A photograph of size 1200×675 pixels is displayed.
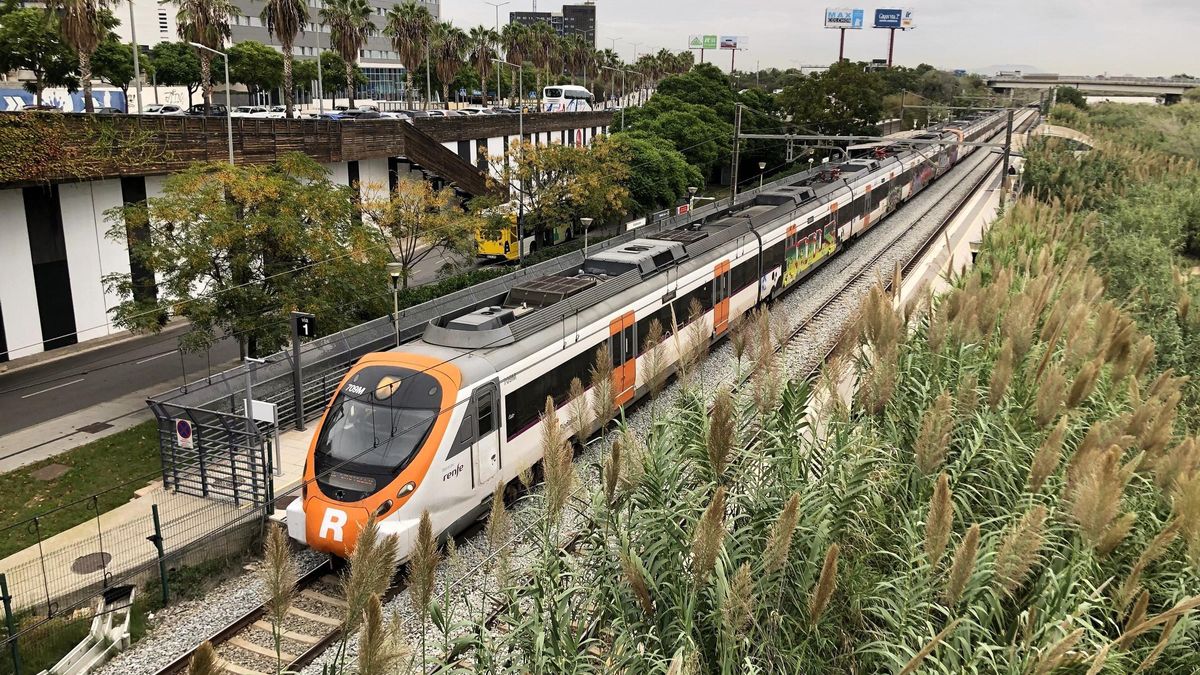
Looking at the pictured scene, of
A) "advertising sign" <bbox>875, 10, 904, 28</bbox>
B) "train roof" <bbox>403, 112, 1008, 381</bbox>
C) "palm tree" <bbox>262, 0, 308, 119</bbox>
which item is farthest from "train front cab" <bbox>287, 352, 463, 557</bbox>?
"advertising sign" <bbox>875, 10, 904, 28</bbox>

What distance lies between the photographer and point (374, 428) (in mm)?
11086

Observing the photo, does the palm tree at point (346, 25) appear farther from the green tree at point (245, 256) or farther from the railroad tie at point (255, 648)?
the railroad tie at point (255, 648)

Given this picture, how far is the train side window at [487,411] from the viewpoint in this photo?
11.6m

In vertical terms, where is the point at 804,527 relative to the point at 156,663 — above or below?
above

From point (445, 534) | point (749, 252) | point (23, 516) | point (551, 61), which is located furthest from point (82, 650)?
point (551, 61)

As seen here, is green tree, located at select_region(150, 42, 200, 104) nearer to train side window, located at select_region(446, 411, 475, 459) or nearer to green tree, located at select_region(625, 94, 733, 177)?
green tree, located at select_region(625, 94, 733, 177)

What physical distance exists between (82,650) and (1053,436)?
379 inches

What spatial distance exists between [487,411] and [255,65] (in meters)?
61.2

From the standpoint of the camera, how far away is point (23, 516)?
→ 13625 millimetres

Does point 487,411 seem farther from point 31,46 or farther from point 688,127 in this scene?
point 31,46

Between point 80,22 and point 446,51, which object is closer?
point 80,22

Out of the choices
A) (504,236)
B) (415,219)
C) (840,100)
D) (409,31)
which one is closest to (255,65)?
(409,31)

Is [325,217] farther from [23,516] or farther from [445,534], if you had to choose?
[445,534]

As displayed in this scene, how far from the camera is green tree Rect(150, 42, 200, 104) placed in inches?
2464
